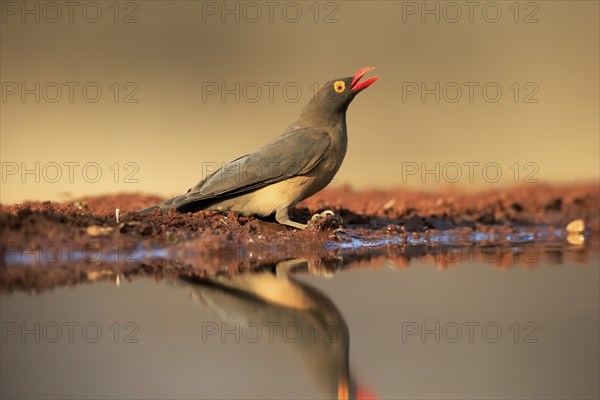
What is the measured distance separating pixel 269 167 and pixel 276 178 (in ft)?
0.33

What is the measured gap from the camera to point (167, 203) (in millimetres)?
6168

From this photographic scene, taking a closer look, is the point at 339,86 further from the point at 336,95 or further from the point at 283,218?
the point at 283,218

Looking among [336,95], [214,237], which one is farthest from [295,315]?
[336,95]

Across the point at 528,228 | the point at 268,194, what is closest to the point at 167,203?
the point at 268,194

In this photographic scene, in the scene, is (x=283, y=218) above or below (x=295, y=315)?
above

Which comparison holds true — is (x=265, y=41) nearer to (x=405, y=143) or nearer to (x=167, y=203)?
(x=405, y=143)

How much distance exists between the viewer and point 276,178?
602 centimetres

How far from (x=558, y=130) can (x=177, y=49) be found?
255 inches

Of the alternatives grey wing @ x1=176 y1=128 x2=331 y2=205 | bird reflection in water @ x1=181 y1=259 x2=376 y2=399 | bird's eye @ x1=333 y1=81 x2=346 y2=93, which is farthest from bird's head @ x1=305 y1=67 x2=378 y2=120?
bird reflection in water @ x1=181 y1=259 x2=376 y2=399

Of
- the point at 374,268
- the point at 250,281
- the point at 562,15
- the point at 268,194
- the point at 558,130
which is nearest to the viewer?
the point at 250,281

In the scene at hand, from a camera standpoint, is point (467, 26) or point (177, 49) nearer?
point (177, 49)

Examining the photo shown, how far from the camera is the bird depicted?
603cm

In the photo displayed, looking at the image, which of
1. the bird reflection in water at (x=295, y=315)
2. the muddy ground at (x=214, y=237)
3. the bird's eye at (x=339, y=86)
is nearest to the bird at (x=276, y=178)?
the muddy ground at (x=214, y=237)

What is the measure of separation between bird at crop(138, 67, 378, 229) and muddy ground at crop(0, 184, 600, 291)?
119 millimetres
